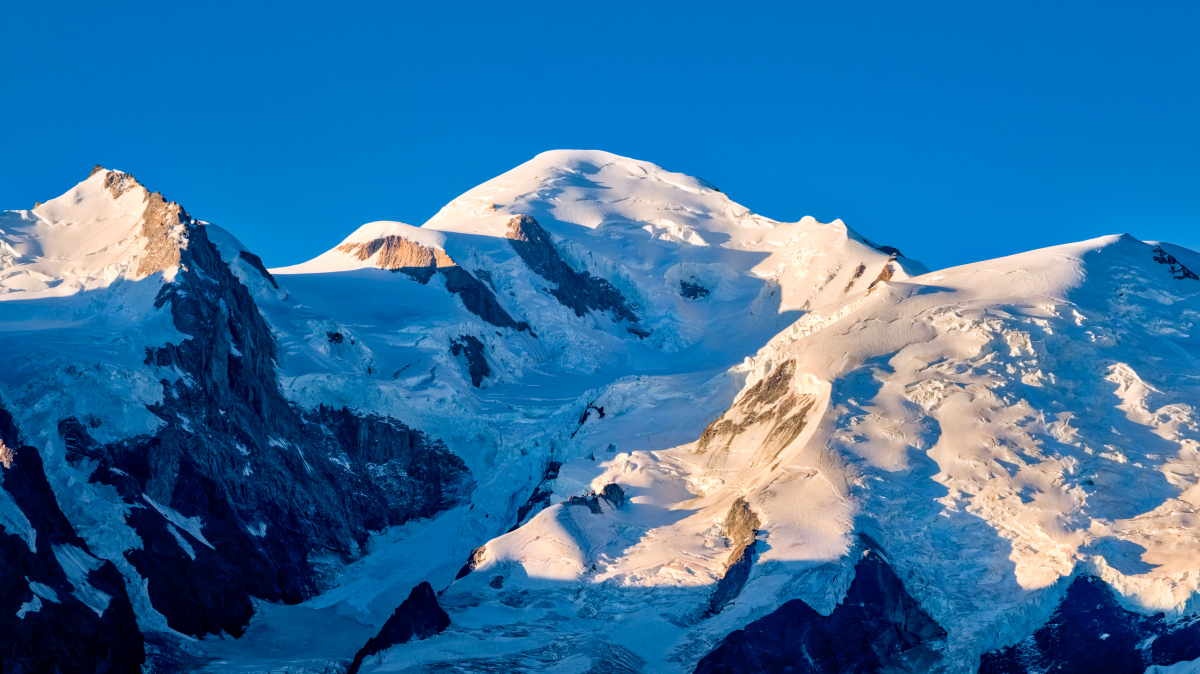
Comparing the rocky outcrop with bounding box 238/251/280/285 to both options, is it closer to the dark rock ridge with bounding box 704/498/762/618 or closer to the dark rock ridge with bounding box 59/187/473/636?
the dark rock ridge with bounding box 59/187/473/636

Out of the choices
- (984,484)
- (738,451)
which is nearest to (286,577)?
(738,451)

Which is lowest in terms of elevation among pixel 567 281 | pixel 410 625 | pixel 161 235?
→ pixel 410 625

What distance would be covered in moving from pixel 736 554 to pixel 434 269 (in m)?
74.5

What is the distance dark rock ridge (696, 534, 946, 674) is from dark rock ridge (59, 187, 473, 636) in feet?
117

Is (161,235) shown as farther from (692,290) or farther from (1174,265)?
(1174,265)

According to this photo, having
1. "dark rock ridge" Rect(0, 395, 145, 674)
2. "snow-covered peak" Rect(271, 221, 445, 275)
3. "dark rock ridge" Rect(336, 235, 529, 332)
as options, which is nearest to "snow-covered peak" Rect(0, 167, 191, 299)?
"snow-covered peak" Rect(271, 221, 445, 275)

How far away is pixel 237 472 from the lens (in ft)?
332

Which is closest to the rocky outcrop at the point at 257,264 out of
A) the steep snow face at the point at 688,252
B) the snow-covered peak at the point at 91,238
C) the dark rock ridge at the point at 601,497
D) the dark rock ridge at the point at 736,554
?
the snow-covered peak at the point at 91,238

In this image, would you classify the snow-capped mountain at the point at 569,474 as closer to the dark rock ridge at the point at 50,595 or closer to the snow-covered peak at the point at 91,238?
the dark rock ridge at the point at 50,595

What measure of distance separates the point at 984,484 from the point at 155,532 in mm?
59581

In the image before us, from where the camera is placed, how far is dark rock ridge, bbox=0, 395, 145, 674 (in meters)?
71.9

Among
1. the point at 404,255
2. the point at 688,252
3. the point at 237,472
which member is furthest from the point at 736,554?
the point at 688,252

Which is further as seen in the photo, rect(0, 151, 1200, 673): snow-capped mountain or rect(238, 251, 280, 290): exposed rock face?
rect(238, 251, 280, 290): exposed rock face

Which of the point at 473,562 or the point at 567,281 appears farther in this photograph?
the point at 567,281
